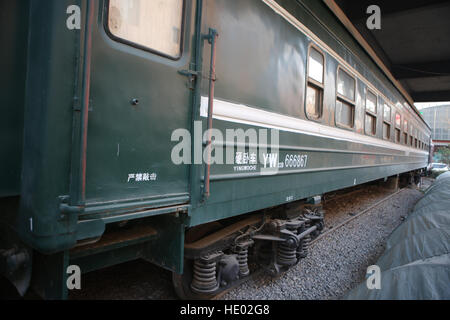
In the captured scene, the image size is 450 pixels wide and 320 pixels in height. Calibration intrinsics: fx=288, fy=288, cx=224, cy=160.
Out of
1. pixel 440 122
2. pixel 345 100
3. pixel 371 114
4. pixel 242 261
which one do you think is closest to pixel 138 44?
pixel 242 261

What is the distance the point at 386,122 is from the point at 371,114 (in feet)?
6.20

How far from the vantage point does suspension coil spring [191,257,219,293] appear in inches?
101

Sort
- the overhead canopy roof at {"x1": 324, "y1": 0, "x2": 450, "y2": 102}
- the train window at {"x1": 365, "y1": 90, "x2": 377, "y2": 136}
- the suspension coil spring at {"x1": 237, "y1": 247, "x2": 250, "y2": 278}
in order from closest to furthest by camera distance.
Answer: the suspension coil spring at {"x1": 237, "y1": 247, "x2": 250, "y2": 278}, the train window at {"x1": 365, "y1": 90, "x2": 377, "y2": 136}, the overhead canopy roof at {"x1": 324, "y1": 0, "x2": 450, "y2": 102}

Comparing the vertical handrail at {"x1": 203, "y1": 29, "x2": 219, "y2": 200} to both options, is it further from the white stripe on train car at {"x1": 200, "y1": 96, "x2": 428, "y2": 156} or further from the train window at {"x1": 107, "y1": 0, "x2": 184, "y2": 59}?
the train window at {"x1": 107, "y1": 0, "x2": 184, "y2": 59}

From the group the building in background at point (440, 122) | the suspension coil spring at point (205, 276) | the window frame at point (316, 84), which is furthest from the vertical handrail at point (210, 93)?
the building in background at point (440, 122)

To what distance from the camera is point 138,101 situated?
182cm

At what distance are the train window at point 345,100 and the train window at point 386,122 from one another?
10.1ft

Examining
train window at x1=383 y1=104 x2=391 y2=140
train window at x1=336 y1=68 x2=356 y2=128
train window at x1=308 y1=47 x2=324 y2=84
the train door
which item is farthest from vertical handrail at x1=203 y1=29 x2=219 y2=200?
train window at x1=383 y1=104 x2=391 y2=140

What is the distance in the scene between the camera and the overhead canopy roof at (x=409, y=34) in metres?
7.62

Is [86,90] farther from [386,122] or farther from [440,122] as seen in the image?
[440,122]

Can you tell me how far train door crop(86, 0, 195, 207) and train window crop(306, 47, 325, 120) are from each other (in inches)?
86.1

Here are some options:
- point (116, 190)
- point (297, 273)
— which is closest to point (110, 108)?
point (116, 190)

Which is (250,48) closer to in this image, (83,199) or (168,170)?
(168,170)
